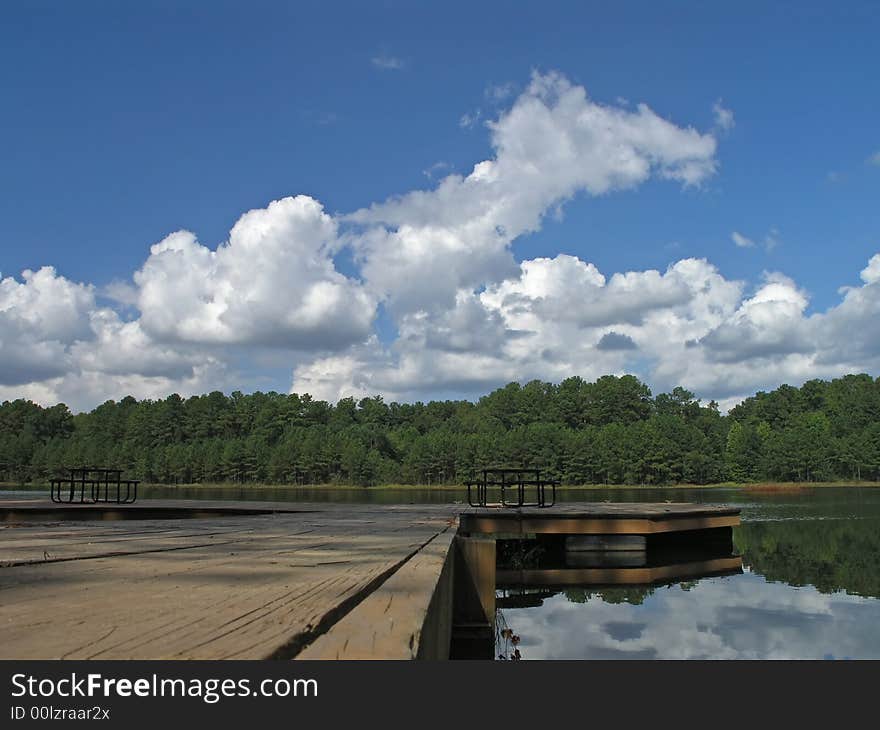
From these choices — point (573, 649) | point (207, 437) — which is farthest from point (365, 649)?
point (207, 437)

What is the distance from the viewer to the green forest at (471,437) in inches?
4131

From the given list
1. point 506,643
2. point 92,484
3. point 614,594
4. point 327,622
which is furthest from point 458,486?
point 327,622

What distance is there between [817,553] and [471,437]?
92246mm

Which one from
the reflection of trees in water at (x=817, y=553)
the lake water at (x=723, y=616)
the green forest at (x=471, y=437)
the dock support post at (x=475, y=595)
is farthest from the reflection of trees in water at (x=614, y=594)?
the green forest at (x=471, y=437)

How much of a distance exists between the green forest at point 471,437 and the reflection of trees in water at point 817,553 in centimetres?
6863

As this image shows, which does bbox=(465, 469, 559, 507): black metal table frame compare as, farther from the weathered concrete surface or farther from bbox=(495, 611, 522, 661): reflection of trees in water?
the weathered concrete surface

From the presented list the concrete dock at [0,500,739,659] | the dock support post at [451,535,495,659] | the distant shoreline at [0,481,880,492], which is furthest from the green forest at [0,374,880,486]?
the concrete dock at [0,500,739,659]

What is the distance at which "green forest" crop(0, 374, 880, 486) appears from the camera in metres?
105

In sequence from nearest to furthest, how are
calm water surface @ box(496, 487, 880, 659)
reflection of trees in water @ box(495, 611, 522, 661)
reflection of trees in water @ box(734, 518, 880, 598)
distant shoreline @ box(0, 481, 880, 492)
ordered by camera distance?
reflection of trees in water @ box(495, 611, 522, 661), calm water surface @ box(496, 487, 880, 659), reflection of trees in water @ box(734, 518, 880, 598), distant shoreline @ box(0, 481, 880, 492)

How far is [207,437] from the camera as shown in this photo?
147 m

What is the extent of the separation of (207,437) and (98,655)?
501 feet

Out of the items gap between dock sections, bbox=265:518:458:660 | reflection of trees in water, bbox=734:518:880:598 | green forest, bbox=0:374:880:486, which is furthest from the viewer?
green forest, bbox=0:374:880:486

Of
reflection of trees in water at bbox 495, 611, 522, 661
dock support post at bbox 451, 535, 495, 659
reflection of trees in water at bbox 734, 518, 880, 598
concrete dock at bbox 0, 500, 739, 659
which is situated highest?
concrete dock at bbox 0, 500, 739, 659

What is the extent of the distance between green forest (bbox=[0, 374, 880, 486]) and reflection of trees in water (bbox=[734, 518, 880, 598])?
6863 centimetres
